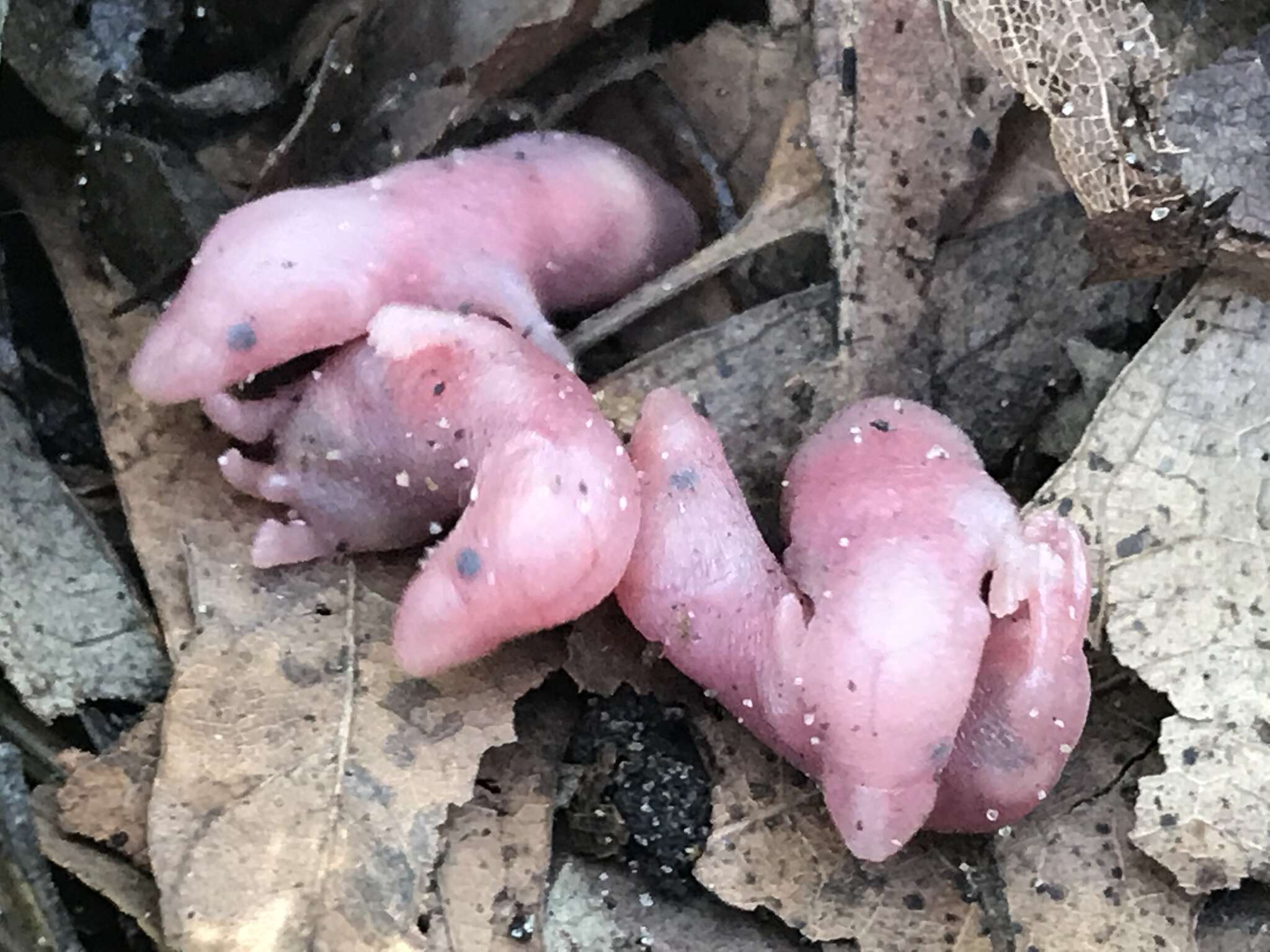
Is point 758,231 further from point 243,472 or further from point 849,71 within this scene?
point 243,472

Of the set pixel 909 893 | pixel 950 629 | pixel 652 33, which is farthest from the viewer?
pixel 652 33

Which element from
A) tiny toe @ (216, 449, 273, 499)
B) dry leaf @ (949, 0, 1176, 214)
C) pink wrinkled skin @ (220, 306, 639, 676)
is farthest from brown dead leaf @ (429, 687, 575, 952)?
dry leaf @ (949, 0, 1176, 214)

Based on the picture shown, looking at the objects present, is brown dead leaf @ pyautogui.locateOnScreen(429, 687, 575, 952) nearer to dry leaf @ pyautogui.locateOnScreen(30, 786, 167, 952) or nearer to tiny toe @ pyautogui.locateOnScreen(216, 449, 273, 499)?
dry leaf @ pyautogui.locateOnScreen(30, 786, 167, 952)

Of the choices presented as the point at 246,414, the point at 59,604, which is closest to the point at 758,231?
the point at 246,414

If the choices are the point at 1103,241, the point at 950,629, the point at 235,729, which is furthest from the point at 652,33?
the point at 235,729

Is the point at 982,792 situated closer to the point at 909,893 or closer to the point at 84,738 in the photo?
the point at 909,893

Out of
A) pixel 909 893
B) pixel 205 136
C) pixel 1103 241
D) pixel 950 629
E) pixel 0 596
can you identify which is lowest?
pixel 909 893

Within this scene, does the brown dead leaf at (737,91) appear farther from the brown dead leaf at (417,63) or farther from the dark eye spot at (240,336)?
the dark eye spot at (240,336)

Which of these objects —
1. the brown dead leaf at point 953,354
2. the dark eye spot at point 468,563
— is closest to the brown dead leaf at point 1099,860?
the brown dead leaf at point 953,354
